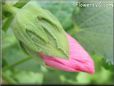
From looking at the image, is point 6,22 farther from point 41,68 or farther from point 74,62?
point 41,68

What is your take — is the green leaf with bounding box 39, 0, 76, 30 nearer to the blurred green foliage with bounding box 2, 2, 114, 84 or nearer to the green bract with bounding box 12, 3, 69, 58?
the blurred green foliage with bounding box 2, 2, 114, 84

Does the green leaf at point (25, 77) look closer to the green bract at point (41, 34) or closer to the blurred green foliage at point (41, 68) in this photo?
the blurred green foliage at point (41, 68)

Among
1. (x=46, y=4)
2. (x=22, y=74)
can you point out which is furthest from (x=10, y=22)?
(x=22, y=74)

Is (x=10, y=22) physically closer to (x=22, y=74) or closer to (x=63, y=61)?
(x=63, y=61)

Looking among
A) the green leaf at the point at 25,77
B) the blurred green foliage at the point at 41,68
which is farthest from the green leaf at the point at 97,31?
the green leaf at the point at 25,77

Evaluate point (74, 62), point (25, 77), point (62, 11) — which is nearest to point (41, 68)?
point (25, 77)

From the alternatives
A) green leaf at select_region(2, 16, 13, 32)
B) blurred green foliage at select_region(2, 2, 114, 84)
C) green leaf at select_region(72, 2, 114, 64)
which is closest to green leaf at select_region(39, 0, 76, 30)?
blurred green foliage at select_region(2, 2, 114, 84)
